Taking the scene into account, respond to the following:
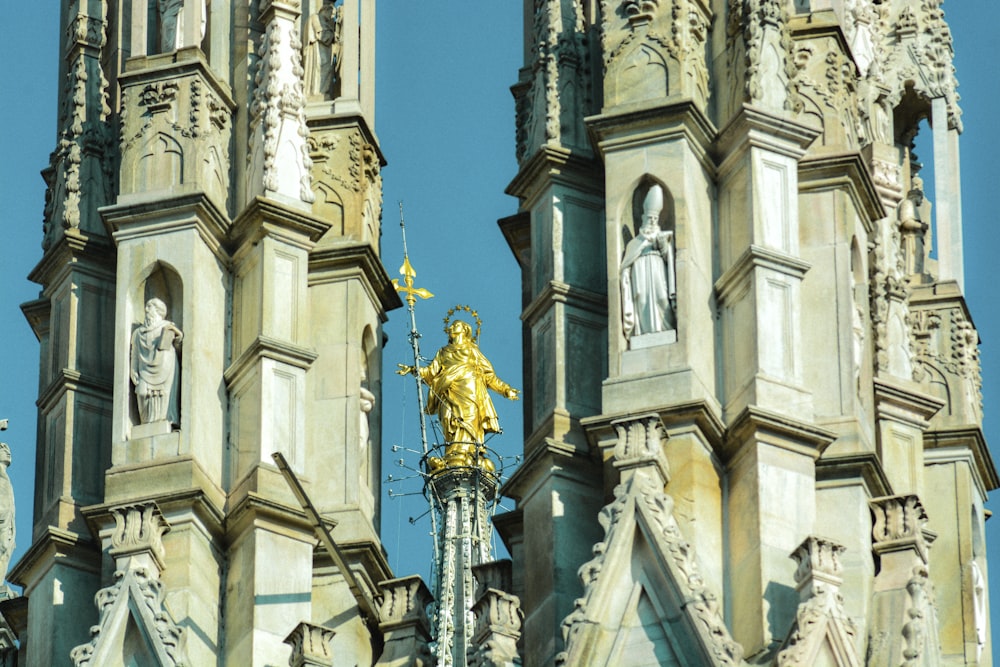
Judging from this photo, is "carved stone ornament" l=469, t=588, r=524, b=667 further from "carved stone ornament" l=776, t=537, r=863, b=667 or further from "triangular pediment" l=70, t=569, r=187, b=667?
"triangular pediment" l=70, t=569, r=187, b=667

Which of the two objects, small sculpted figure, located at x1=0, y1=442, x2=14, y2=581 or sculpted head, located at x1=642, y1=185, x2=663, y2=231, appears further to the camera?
small sculpted figure, located at x1=0, y1=442, x2=14, y2=581

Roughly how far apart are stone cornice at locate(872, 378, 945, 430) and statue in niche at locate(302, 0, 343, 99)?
4999mm

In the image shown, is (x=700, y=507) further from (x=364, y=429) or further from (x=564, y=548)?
(x=364, y=429)

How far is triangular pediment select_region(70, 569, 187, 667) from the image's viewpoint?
3053 cm

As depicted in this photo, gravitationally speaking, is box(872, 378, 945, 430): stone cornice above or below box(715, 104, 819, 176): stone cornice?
below

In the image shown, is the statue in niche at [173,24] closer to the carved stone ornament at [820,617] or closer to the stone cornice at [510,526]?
the stone cornice at [510,526]

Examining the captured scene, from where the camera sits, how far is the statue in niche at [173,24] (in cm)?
3409

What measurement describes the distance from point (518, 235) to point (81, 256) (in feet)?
10.4

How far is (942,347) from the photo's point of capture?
117ft

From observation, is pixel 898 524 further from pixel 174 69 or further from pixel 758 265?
pixel 174 69

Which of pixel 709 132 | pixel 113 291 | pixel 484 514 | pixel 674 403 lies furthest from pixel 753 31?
pixel 484 514

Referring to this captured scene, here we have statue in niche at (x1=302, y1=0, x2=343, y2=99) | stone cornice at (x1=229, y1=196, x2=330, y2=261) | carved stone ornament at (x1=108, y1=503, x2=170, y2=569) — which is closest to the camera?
carved stone ornament at (x1=108, y1=503, x2=170, y2=569)

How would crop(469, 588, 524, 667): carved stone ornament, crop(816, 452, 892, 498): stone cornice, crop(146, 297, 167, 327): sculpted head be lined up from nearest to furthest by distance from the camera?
crop(469, 588, 524, 667): carved stone ornament < crop(816, 452, 892, 498): stone cornice < crop(146, 297, 167, 327): sculpted head

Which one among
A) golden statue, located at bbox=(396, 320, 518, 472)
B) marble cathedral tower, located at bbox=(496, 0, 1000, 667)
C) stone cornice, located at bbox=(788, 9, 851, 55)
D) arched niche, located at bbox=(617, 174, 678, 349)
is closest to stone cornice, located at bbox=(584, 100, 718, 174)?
marble cathedral tower, located at bbox=(496, 0, 1000, 667)
